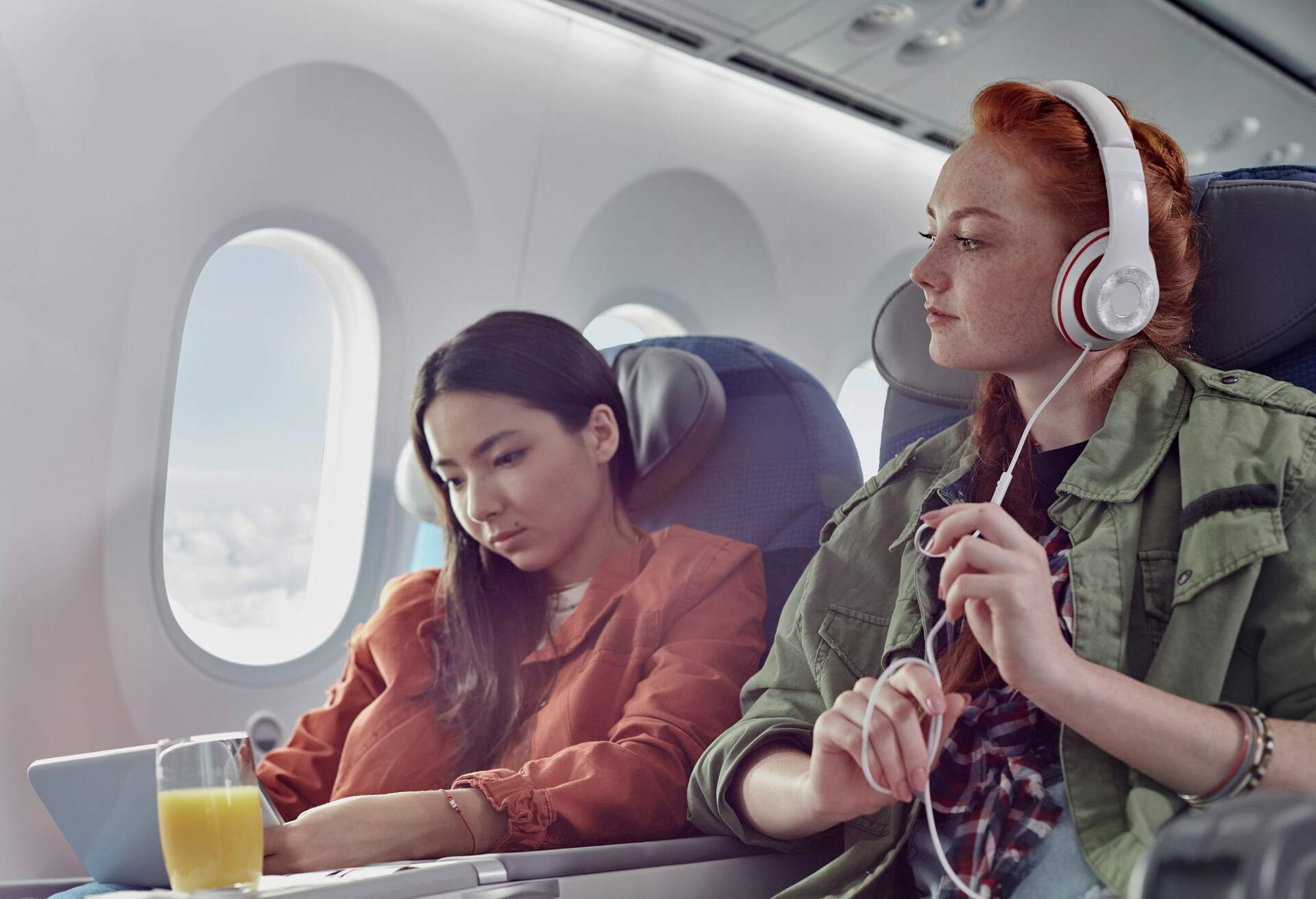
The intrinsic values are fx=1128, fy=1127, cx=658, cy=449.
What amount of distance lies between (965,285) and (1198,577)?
396mm

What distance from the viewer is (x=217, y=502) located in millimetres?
3121

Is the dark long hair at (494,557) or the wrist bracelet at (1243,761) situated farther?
the dark long hair at (494,557)

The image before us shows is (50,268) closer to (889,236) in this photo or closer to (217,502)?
(217,502)

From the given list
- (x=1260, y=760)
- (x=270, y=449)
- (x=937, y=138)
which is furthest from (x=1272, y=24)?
(x=1260, y=760)

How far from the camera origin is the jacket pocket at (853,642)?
4.14 feet

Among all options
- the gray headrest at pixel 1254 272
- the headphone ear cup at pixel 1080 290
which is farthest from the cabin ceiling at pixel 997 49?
the headphone ear cup at pixel 1080 290

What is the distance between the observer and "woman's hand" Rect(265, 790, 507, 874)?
4.22ft

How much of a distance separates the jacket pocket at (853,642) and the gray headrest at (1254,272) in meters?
0.49

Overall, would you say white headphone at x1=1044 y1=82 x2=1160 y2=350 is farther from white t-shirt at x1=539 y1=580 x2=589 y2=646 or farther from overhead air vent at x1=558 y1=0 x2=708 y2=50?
overhead air vent at x1=558 y1=0 x2=708 y2=50

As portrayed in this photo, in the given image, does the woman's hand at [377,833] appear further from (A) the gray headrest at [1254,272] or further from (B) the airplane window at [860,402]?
(B) the airplane window at [860,402]

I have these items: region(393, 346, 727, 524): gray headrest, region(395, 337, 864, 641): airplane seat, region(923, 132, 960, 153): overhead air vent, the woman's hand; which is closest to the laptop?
the woman's hand

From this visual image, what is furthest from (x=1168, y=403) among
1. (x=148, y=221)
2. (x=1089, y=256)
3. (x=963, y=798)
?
(x=148, y=221)

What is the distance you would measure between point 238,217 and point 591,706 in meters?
1.86

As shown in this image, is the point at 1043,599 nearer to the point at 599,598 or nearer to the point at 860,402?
the point at 599,598
